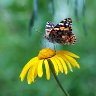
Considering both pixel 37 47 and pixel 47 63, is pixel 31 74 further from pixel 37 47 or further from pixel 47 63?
pixel 37 47

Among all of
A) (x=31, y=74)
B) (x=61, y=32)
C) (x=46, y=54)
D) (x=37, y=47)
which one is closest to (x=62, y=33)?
(x=61, y=32)

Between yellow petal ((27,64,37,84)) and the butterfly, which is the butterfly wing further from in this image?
yellow petal ((27,64,37,84))

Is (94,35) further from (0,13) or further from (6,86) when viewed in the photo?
→ (0,13)

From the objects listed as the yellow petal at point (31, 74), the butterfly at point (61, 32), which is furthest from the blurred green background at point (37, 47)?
the yellow petal at point (31, 74)

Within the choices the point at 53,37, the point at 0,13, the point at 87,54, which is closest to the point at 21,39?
the point at 0,13

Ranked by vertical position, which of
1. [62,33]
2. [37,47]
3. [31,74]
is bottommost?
[37,47]

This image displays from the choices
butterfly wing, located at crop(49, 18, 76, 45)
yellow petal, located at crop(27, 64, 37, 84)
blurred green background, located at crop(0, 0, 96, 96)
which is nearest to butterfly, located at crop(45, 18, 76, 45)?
butterfly wing, located at crop(49, 18, 76, 45)
